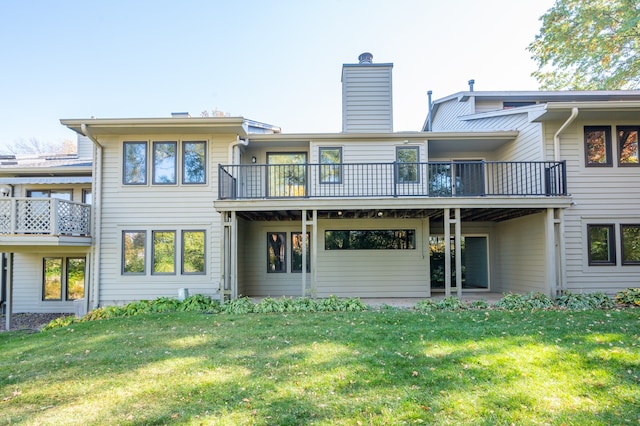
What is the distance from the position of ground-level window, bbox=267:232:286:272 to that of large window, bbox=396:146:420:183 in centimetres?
413

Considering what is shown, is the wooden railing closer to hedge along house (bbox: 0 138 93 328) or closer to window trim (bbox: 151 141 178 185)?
hedge along house (bbox: 0 138 93 328)

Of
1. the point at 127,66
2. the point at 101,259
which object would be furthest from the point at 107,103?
the point at 101,259

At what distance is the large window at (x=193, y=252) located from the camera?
10234 millimetres

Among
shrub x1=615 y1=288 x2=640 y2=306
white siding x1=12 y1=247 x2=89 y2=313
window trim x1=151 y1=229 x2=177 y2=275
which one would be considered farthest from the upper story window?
shrub x1=615 y1=288 x2=640 y2=306

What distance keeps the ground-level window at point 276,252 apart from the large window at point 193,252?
2.25 m

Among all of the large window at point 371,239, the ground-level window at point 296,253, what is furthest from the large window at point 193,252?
the large window at point 371,239

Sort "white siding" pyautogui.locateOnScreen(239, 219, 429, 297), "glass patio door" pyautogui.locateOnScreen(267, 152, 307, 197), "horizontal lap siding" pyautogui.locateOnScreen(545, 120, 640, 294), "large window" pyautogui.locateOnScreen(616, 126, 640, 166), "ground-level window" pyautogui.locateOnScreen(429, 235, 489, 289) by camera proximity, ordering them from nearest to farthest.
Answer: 1. "horizontal lap siding" pyautogui.locateOnScreen(545, 120, 640, 294)
2. "large window" pyautogui.locateOnScreen(616, 126, 640, 166)
3. "white siding" pyautogui.locateOnScreen(239, 219, 429, 297)
4. "glass patio door" pyautogui.locateOnScreen(267, 152, 307, 197)
5. "ground-level window" pyautogui.locateOnScreen(429, 235, 489, 289)

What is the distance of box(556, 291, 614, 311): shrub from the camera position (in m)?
8.37

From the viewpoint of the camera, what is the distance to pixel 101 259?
404 inches

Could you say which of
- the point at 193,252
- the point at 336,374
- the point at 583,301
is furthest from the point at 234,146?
the point at 583,301

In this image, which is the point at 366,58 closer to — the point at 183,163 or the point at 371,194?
the point at 371,194

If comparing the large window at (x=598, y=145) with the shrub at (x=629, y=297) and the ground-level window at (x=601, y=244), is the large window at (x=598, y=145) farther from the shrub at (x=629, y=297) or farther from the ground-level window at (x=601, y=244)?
the shrub at (x=629, y=297)

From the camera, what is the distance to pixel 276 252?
11852mm

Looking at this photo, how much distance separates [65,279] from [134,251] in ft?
12.3
